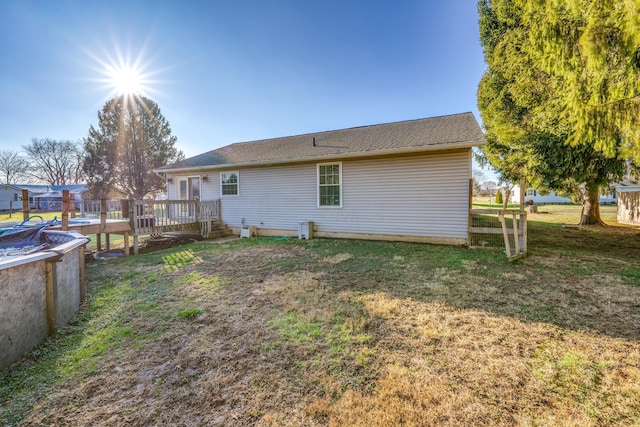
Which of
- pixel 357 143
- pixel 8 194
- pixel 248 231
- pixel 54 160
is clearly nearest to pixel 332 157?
pixel 357 143

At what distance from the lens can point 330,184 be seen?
9078 mm

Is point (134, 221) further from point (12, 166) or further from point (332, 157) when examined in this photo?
point (12, 166)

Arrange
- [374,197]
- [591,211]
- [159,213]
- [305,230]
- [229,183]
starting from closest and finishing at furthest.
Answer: [374,197] < [159,213] < [305,230] < [229,183] < [591,211]

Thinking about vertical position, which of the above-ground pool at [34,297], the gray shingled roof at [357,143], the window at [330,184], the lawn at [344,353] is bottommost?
the lawn at [344,353]

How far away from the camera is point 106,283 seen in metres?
4.78

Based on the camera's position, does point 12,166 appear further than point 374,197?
Yes

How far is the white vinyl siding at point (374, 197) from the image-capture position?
7.51 m

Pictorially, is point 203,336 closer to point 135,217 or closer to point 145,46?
point 135,217

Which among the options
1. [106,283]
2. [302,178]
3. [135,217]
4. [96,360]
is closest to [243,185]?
[302,178]

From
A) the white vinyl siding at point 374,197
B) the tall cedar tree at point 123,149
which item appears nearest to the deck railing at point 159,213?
the white vinyl siding at point 374,197

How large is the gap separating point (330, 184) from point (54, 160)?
184ft

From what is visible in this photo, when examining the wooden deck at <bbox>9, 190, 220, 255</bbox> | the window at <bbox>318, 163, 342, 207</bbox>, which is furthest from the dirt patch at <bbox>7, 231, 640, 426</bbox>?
the window at <bbox>318, 163, 342, 207</bbox>

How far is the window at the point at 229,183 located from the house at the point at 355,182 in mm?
41

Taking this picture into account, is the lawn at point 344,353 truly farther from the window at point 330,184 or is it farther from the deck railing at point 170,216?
the window at point 330,184
